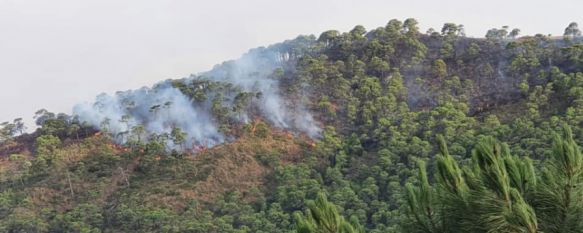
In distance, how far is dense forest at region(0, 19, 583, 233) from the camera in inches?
1120

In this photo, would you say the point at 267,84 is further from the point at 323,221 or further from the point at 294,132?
the point at 323,221

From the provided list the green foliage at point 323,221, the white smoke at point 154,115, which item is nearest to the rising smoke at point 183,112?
the white smoke at point 154,115

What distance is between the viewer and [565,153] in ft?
15.2

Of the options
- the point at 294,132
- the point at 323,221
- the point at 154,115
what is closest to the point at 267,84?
the point at 294,132

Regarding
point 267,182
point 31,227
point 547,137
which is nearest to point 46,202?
point 31,227

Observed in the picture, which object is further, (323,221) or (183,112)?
(183,112)

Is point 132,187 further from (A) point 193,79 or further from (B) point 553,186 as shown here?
(B) point 553,186

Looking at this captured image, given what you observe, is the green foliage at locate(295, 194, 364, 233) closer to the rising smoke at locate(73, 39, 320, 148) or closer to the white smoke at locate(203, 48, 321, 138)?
the rising smoke at locate(73, 39, 320, 148)

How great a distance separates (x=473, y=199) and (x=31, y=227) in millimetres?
26656

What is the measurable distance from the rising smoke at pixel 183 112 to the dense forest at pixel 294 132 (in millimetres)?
118

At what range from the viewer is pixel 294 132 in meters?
38.1

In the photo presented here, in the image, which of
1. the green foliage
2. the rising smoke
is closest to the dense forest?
the rising smoke

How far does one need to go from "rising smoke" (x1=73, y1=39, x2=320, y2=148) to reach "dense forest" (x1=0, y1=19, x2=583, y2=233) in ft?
0.39

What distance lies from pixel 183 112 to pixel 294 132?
7242mm
